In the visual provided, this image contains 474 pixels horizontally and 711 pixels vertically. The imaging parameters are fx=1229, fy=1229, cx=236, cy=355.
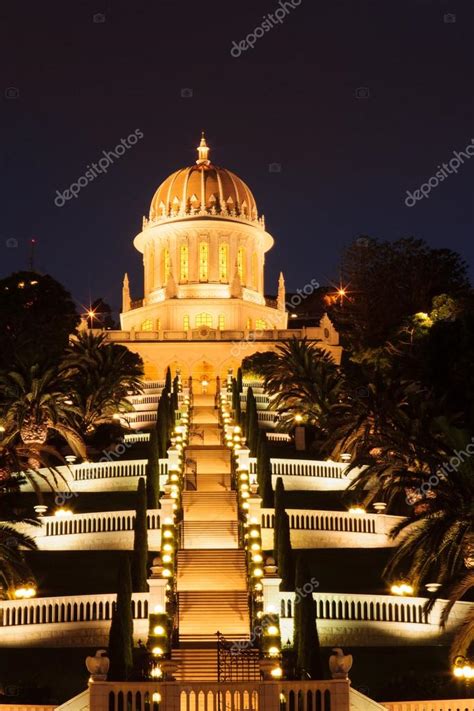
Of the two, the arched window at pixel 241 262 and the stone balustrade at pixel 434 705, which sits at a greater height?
the arched window at pixel 241 262

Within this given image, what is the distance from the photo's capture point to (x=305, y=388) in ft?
178

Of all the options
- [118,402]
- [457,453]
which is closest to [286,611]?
[457,453]

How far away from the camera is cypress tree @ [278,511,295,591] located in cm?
3178

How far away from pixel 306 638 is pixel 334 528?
38.7 feet

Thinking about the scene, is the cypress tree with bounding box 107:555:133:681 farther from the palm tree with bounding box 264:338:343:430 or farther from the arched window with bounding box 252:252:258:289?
the arched window with bounding box 252:252:258:289

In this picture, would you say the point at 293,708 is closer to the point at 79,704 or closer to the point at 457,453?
the point at 79,704

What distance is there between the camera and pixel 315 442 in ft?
171

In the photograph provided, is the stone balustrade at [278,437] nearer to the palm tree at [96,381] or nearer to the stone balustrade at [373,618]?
the palm tree at [96,381]

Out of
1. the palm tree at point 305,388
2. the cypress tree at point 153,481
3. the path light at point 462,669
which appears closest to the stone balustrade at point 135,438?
the palm tree at point 305,388

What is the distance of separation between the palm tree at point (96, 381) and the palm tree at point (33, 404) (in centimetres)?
184

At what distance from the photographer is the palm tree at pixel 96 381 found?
5281 cm

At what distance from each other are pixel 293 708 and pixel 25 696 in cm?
597

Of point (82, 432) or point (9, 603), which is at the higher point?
point (82, 432)

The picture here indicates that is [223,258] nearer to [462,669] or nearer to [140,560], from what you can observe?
[140,560]
